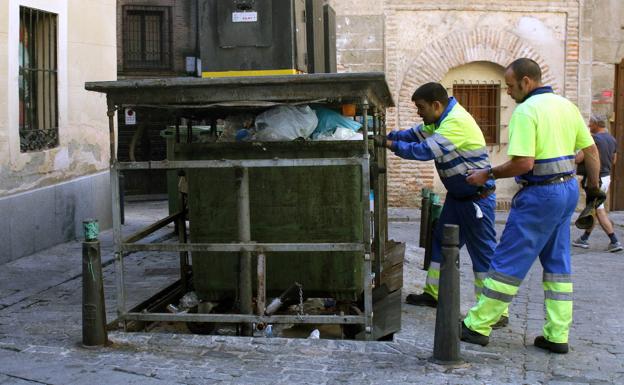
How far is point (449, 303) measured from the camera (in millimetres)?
5199

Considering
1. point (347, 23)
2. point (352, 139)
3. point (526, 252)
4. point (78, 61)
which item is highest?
point (347, 23)

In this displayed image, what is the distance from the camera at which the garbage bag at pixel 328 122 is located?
637cm

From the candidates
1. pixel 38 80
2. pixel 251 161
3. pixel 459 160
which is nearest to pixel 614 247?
pixel 459 160

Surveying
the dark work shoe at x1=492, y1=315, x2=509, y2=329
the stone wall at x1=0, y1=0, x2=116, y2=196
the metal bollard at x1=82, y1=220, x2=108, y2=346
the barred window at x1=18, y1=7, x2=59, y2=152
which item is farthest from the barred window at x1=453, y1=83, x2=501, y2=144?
the metal bollard at x1=82, y1=220, x2=108, y2=346

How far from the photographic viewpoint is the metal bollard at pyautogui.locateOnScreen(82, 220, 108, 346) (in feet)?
18.2

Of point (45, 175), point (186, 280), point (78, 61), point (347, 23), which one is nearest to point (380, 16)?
point (347, 23)

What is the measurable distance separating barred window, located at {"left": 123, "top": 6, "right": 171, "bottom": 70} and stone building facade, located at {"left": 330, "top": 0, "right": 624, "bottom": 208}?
7999 mm

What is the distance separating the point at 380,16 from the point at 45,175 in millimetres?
8518

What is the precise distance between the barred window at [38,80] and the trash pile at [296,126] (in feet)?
14.4

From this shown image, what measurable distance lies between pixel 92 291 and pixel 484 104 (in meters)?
12.8

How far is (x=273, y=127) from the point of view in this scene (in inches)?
246

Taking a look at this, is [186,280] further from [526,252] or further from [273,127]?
[526,252]

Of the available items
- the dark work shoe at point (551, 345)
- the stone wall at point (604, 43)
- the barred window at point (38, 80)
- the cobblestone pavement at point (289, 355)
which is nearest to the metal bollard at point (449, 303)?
the cobblestone pavement at point (289, 355)

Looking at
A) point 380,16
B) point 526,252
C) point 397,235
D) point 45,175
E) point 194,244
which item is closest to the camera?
point 526,252
